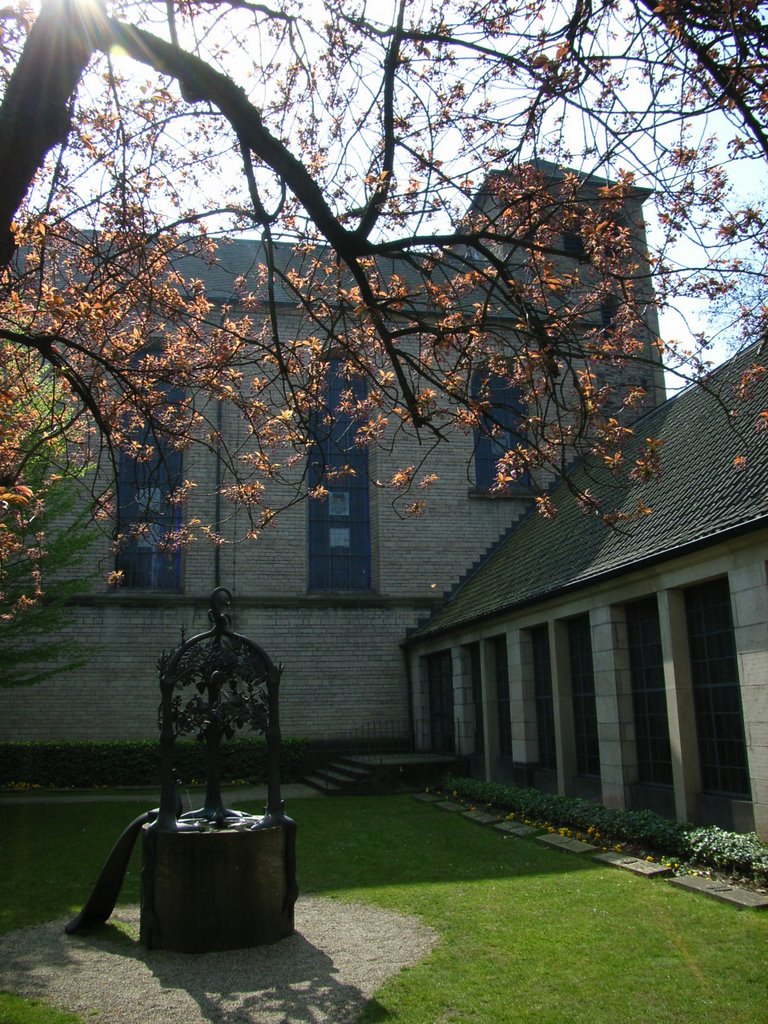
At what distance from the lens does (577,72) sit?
249 inches

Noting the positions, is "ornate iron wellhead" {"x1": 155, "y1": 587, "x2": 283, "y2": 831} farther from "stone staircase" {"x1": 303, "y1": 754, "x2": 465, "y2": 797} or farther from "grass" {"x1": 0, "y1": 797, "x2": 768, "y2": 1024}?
"stone staircase" {"x1": 303, "y1": 754, "x2": 465, "y2": 797}

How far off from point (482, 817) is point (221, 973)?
8.32m

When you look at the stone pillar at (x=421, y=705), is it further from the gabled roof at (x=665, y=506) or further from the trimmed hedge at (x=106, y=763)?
the trimmed hedge at (x=106, y=763)

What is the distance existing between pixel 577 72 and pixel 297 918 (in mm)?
7704

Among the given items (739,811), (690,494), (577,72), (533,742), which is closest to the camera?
(577,72)

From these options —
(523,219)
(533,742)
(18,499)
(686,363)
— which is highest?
(523,219)

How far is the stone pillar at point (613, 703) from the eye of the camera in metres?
13.1

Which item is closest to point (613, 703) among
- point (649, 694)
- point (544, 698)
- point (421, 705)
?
point (649, 694)

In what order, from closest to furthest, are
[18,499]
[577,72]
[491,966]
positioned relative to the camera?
[18,499] < [577,72] < [491,966]

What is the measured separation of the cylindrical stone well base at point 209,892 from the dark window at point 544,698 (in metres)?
9.28

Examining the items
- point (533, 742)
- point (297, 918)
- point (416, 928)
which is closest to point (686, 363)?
point (416, 928)

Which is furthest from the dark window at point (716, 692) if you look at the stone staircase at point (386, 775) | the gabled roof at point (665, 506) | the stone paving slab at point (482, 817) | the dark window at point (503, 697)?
the stone staircase at point (386, 775)

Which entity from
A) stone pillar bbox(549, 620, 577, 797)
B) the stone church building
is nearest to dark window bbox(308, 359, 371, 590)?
the stone church building

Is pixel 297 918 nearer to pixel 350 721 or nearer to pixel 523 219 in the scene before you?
pixel 523 219
